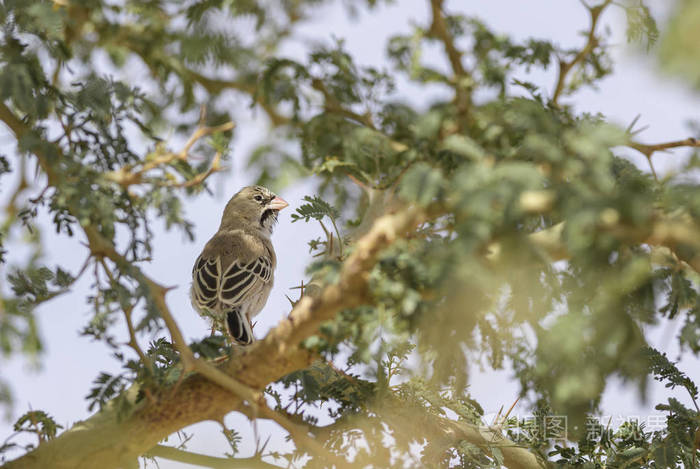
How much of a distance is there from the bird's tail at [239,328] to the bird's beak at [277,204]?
87.1 inches

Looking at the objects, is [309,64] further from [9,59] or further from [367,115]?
[9,59]

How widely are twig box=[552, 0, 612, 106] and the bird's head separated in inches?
155

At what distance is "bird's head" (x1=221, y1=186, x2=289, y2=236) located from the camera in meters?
7.10

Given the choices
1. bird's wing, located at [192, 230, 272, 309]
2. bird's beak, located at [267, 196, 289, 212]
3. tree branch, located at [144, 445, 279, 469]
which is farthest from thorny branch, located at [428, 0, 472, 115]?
bird's beak, located at [267, 196, 289, 212]

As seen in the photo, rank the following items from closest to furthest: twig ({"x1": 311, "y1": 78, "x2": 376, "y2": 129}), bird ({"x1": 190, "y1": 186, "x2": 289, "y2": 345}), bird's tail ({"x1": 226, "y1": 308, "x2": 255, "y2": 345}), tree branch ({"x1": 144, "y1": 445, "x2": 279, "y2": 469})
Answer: tree branch ({"x1": 144, "y1": 445, "x2": 279, "y2": 469}) < twig ({"x1": 311, "y1": 78, "x2": 376, "y2": 129}) < bird's tail ({"x1": 226, "y1": 308, "x2": 255, "y2": 345}) < bird ({"x1": 190, "y1": 186, "x2": 289, "y2": 345})

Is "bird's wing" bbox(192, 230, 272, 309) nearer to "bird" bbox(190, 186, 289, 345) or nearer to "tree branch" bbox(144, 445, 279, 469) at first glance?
"bird" bbox(190, 186, 289, 345)

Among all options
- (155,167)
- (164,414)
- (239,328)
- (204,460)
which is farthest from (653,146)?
(239,328)

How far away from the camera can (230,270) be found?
5809mm

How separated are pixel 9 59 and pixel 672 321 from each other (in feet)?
10.3

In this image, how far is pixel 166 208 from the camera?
3.08 metres

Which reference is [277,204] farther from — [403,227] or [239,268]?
[403,227]

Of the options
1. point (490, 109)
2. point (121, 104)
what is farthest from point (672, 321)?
point (121, 104)

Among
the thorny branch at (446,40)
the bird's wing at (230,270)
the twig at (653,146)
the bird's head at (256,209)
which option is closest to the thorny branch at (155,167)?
the thorny branch at (446,40)

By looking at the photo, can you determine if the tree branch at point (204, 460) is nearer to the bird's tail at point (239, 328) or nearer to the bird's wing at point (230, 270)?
the bird's tail at point (239, 328)
